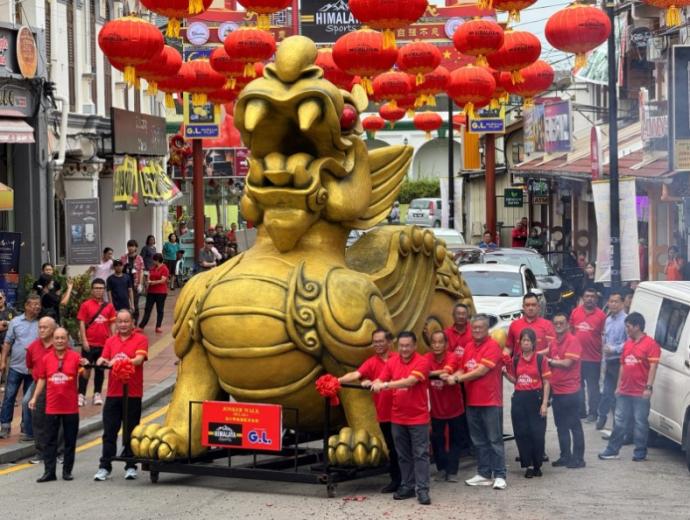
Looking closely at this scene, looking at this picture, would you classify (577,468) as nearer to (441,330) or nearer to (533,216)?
Answer: (441,330)

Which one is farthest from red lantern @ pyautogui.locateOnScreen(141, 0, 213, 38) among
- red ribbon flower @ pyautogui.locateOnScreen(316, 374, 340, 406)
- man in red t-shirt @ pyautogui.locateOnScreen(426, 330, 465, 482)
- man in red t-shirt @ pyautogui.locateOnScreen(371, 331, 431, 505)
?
red ribbon flower @ pyautogui.locateOnScreen(316, 374, 340, 406)

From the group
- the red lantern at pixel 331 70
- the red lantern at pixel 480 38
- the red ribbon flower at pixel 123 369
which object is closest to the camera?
the red ribbon flower at pixel 123 369

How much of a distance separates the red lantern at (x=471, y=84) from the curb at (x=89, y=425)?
8.14 m

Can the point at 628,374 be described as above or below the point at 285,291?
below

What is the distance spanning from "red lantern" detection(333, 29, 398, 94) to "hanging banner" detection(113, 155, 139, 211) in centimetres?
1230

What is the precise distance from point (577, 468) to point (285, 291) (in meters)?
3.52

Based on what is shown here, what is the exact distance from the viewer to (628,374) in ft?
46.6

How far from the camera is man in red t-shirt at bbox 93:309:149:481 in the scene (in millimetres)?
13281

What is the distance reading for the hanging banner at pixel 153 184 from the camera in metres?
36.1

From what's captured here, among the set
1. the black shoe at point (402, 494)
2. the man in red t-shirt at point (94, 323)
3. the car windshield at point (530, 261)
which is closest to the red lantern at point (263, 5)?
the man in red t-shirt at point (94, 323)

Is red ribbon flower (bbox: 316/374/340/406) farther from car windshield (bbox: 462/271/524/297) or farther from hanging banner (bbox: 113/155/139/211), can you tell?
hanging banner (bbox: 113/155/139/211)

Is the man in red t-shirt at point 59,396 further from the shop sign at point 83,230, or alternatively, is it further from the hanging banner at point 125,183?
the hanging banner at point 125,183

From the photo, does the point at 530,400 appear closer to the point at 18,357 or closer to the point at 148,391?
the point at 18,357

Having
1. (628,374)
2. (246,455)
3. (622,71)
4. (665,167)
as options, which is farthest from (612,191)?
(622,71)
